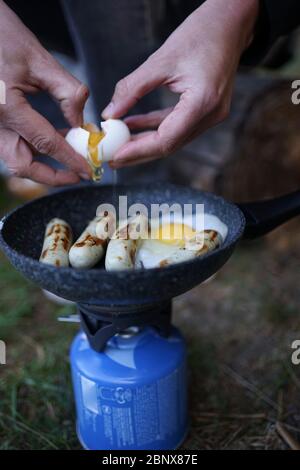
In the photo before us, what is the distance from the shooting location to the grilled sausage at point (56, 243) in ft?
4.14

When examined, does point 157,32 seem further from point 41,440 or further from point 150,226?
point 41,440

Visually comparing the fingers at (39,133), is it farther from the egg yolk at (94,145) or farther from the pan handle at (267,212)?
the pan handle at (267,212)

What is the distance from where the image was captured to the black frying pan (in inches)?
42.3

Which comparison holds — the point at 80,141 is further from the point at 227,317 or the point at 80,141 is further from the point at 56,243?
the point at 227,317

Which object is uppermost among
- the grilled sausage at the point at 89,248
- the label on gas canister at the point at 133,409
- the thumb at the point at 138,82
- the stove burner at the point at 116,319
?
the thumb at the point at 138,82

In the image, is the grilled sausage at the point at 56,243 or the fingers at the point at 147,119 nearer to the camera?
the grilled sausage at the point at 56,243

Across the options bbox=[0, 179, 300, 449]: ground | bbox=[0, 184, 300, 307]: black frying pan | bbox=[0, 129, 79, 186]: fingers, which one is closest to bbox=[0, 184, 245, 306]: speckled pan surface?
bbox=[0, 184, 300, 307]: black frying pan

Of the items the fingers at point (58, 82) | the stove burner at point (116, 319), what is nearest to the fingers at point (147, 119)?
the fingers at point (58, 82)

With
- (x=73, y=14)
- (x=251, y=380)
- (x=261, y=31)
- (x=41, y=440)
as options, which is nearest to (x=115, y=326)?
(x=41, y=440)

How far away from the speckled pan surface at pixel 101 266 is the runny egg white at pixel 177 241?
0.13ft

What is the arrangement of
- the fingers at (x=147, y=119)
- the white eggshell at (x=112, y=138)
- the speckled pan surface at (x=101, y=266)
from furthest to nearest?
the fingers at (x=147, y=119) < the white eggshell at (x=112, y=138) < the speckled pan surface at (x=101, y=266)

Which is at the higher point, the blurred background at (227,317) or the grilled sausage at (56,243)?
the grilled sausage at (56,243)

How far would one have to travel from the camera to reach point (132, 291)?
42.8 inches
